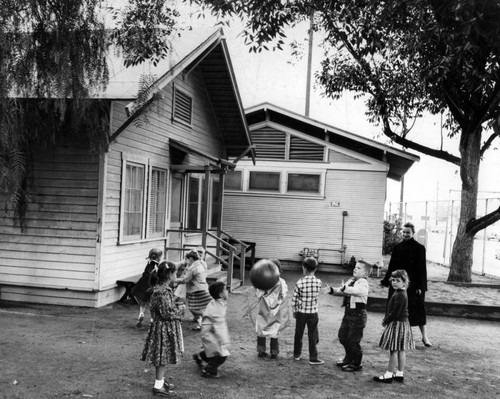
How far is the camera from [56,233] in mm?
9695

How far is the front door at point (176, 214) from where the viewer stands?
1305 cm

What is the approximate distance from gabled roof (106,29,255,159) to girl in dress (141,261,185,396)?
3.21m

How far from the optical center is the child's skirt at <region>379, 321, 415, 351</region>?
5.99 m

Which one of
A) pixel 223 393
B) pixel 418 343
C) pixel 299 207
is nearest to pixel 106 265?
pixel 223 393

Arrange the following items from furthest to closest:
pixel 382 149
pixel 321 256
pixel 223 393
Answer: pixel 321 256
pixel 382 149
pixel 223 393

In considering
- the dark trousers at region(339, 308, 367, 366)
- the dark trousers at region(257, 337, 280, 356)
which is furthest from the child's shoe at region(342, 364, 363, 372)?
the dark trousers at region(257, 337, 280, 356)

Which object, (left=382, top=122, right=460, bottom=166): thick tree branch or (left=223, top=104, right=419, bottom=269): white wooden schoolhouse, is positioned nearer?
(left=382, top=122, right=460, bottom=166): thick tree branch

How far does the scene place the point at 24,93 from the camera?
646 cm

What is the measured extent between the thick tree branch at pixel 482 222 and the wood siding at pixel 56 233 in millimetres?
11198

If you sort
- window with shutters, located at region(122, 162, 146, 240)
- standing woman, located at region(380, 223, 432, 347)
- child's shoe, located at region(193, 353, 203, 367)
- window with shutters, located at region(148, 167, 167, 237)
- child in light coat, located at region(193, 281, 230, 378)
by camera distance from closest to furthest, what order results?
child in light coat, located at region(193, 281, 230, 378) < child's shoe, located at region(193, 353, 203, 367) < standing woman, located at region(380, 223, 432, 347) < window with shutters, located at region(122, 162, 146, 240) < window with shutters, located at region(148, 167, 167, 237)

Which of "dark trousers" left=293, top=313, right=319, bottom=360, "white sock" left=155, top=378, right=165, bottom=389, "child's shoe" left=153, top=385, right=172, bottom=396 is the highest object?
"dark trousers" left=293, top=313, right=319, bottom=360

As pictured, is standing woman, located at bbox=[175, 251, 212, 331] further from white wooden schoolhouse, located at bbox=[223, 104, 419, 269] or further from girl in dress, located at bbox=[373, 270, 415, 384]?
white wooden schoolhouse, located at bbox=[223, 104, 419, 269]

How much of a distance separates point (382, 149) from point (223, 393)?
12.6 metres

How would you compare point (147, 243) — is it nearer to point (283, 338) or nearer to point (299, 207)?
point (283, 338)
